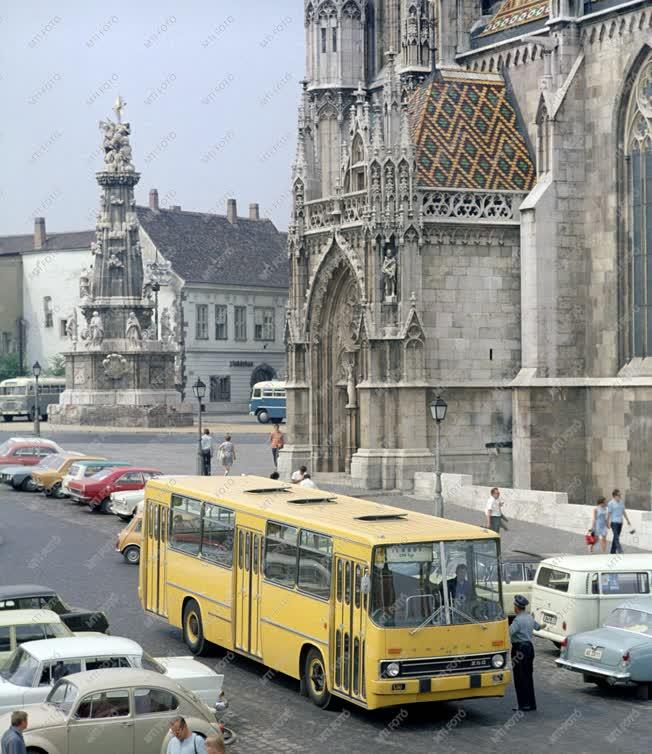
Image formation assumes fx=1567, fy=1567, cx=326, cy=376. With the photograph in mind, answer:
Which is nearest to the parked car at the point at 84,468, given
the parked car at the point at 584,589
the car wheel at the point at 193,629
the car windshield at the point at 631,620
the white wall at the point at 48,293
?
the car wheel at the point at 193,629

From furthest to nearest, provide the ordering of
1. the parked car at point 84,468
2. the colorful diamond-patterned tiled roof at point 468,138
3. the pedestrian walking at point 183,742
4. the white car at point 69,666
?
the colorful diamond-patterned tiled roof at point 468,138 < the parked car at point 84,468 < the white car at point 69,666 < the pedestrian walking at point 183,742

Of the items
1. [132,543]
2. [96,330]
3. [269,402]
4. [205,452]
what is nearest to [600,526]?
[132,543]

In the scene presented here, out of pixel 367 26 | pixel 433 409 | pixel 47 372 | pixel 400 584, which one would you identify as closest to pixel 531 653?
pixel 400 584

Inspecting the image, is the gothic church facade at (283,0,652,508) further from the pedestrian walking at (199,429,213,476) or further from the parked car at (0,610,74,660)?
the parked car at (0,610,74,660)

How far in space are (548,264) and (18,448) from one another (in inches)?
701

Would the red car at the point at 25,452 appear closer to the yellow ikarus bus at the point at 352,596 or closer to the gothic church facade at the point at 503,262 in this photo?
the gothic church facade at the point at 503,262

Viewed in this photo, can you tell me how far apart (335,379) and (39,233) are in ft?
246

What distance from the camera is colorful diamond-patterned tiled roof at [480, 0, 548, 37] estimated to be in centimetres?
4125

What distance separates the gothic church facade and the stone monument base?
1271 inches

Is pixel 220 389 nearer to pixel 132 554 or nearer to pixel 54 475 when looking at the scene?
pixel 54 475

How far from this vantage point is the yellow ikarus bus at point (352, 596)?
16.5m

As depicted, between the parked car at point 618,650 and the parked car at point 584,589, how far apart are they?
1073mm

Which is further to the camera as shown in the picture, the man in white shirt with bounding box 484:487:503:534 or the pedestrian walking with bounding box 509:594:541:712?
the man in white shirt with bounding box 484:487:503:534

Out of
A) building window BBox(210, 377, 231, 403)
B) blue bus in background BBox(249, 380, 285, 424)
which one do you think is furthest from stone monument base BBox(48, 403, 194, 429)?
building window BBox(210, 377, 231, 403)
